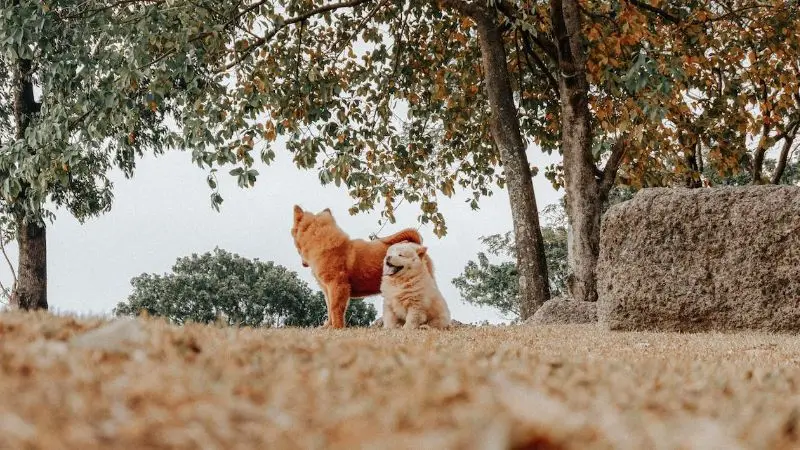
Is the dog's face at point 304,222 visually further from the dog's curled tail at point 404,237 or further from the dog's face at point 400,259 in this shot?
the dog's face at point 400,259

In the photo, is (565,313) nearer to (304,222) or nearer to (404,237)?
(404,237)

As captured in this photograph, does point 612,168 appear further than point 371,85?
No

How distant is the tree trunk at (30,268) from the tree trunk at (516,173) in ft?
26.7

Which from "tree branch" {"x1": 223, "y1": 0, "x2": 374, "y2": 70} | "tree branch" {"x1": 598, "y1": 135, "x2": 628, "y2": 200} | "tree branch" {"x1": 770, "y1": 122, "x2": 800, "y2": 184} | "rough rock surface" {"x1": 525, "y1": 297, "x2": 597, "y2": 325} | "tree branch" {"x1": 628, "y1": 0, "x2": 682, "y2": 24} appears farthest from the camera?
"tree branch" {"x1": 770, "y1": 122, "x2": 800, "y2": 184}

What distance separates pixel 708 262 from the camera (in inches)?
259

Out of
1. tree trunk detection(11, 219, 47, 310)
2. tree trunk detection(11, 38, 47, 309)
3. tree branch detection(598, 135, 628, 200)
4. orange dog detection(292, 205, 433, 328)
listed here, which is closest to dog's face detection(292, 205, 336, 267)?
orange dog detection(292, 205, 433, 328)

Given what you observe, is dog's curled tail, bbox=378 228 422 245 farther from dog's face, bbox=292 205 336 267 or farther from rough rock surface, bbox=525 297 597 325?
rough rock surface, bbox=525 297 597 325

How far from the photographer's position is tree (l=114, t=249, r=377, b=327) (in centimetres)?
1598

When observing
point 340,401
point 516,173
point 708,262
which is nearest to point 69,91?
point 516,173

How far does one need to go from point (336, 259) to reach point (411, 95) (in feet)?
22.1

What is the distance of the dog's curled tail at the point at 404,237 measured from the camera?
7145 mm

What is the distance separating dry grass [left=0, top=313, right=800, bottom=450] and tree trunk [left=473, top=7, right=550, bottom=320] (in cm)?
751

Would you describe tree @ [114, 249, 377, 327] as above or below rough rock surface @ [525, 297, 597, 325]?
above

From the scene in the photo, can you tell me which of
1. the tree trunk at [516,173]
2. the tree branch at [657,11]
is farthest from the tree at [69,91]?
the tree branch at [657,11]
